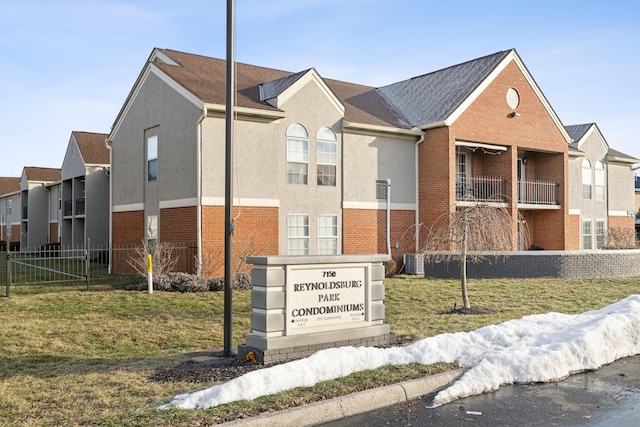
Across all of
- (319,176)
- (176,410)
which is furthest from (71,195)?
(176,410)

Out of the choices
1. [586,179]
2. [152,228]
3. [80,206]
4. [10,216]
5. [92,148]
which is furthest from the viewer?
[10,216]

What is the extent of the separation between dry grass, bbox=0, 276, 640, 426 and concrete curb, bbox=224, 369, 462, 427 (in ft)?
0.64

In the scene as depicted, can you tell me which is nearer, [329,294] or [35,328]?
[329,294]

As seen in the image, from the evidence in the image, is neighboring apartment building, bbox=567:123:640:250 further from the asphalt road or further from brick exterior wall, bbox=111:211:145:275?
the asphalt road

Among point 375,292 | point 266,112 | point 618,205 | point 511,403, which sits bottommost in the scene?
point 511,403

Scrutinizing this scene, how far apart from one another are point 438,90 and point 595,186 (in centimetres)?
1219

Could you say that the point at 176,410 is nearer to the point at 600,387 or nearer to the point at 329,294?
the point at 329,294

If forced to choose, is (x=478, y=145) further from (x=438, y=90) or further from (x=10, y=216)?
(x=10, y=216)

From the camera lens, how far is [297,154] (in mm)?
22000

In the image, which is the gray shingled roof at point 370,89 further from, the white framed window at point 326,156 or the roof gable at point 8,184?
the roof gable at point 8,184

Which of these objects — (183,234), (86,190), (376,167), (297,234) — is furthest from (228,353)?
(86,190)

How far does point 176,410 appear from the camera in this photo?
6.25 m

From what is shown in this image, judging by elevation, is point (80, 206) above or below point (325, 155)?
below

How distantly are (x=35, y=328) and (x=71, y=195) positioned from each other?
2810 centimetres
